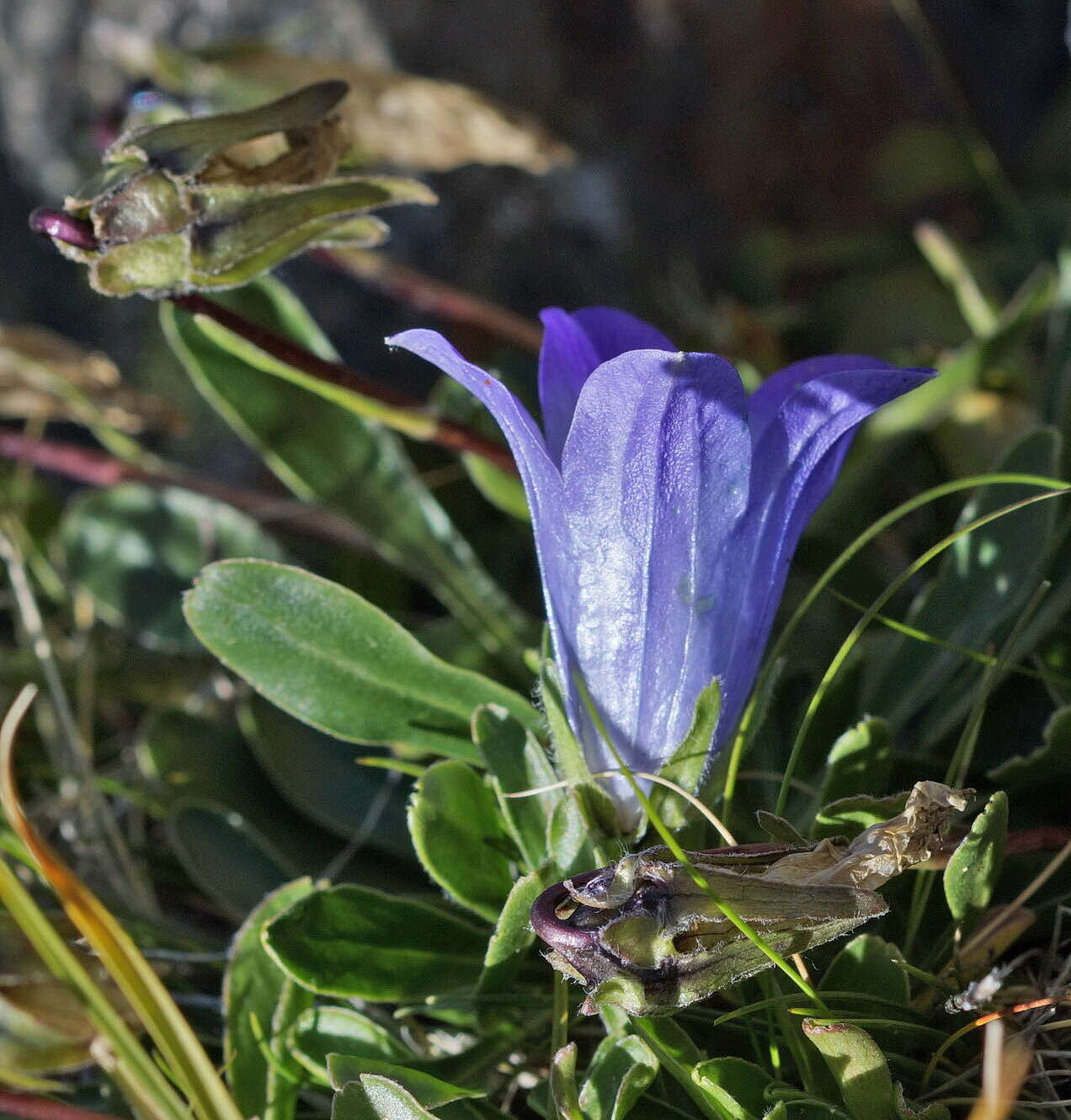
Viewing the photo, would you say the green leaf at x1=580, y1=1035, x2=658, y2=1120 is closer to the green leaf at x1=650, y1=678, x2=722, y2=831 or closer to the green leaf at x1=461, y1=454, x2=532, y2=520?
the green leaf at x1=650, y1=678, x2=722, y2=831

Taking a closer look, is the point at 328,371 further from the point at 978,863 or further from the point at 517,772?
the point at 978,863

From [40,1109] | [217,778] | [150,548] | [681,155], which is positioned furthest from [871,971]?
[681,155]

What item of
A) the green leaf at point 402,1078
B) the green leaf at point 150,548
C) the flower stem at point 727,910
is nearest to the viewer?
the flower stem at point 727,910

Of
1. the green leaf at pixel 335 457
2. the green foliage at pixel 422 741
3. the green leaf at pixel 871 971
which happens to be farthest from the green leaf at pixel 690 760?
the green leaf at pixel 335 457

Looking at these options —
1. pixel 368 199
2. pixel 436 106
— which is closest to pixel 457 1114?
pixel 368 199

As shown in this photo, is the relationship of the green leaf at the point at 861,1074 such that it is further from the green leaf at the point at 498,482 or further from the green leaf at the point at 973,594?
the green leaf at the point at 498,482
